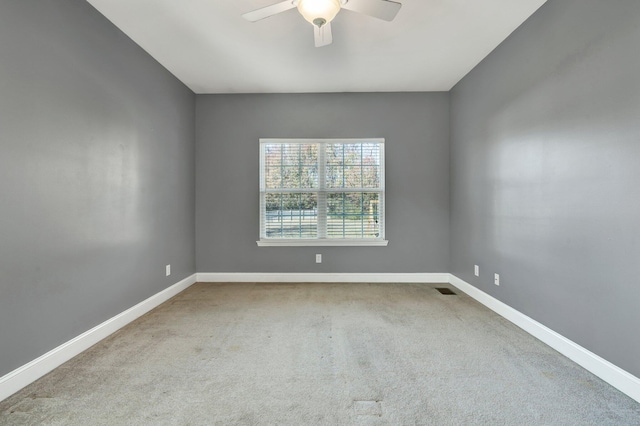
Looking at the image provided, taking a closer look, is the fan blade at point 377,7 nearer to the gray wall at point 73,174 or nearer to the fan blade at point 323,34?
the fan blade at point 323,34

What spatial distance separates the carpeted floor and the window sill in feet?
3.99

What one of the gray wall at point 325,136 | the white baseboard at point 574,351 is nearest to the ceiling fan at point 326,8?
the gray wall at point 325,136

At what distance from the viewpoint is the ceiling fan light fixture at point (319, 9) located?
168 centimetres

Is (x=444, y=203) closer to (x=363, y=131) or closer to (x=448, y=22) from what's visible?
(x=363, y=131)

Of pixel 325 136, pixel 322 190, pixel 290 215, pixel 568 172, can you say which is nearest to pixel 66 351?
pixel 290 215

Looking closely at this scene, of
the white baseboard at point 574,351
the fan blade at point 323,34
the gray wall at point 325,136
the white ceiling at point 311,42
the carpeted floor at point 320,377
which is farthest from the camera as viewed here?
the gray wall at point 325,136

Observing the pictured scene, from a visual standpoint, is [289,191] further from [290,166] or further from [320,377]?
[320,377]

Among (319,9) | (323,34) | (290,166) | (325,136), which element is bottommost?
(290,166)

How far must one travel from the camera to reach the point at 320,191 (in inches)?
155

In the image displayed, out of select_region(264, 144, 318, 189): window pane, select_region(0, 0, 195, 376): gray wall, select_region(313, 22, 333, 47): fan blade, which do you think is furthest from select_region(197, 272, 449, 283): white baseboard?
select_region(313, 22, 333, 47): fan blade

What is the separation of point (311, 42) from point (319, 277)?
9.25 feet

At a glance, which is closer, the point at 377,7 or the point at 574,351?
the point at 377,7

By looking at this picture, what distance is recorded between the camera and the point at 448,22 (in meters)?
2.39

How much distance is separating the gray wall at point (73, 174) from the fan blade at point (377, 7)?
2000mm
